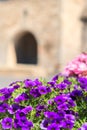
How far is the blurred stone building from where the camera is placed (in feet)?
64.3

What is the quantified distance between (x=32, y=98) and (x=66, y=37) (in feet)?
52.1

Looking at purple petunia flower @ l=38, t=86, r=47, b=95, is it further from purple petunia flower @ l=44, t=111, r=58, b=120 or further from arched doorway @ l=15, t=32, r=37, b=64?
arched doorway @ l=15, t=32, r=37, b=64

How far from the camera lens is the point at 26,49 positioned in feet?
72.2

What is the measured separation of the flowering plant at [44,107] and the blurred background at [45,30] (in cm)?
1437

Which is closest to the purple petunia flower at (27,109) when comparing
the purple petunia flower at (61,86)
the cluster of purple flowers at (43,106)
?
the cluster of purple flowers at (43,106)

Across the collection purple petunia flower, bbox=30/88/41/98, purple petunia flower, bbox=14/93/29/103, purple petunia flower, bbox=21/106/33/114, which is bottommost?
purple petunia flower, bbox=21/106/33/114

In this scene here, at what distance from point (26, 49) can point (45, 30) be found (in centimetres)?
205

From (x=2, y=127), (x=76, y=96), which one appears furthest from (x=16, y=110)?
(x=76, y=96)

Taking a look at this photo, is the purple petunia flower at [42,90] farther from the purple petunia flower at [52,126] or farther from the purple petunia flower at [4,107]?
the purple petunia flower at [52,126]

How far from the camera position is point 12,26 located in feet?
67.8

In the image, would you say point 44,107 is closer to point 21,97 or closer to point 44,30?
point 21,97

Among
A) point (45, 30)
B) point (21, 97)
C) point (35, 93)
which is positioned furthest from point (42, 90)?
point (45, 30)

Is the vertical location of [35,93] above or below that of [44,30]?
above

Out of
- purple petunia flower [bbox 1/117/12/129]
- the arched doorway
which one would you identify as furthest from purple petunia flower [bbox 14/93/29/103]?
the arched doorway
